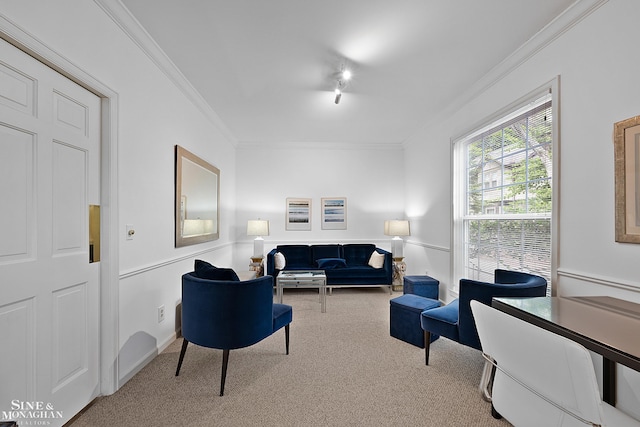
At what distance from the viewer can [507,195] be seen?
3.03m

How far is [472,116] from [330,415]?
11.3 ft

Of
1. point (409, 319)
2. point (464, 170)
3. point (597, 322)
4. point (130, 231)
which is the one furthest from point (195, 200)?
point (597, 322)

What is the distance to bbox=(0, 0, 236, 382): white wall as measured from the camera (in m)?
1.71

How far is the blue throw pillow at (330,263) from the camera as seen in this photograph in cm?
505

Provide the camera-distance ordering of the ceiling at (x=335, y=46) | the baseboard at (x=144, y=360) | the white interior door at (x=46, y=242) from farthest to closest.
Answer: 1. the baseboard at (x=144, y=360)
2. the ceiling at (x=335, y=46)
3. the white interior door at (x=46, y=242)

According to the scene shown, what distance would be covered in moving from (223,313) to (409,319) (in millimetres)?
1836

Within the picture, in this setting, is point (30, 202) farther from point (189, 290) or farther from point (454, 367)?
point (454, 367)

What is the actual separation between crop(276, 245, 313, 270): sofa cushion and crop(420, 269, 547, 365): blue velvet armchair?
3.05 meters

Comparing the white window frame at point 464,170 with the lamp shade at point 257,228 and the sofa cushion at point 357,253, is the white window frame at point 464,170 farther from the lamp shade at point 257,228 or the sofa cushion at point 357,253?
the lamp shade at point 257,228

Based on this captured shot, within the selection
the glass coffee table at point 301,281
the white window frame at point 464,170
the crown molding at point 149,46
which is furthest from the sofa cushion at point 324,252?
the crown molding at point 149,46

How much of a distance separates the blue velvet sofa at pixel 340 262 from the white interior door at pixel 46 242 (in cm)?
315

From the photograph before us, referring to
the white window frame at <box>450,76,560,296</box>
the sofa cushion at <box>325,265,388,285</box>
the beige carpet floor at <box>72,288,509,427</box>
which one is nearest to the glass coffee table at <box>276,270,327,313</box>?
the beige carpet floor at <box>72,288,509,427</box>

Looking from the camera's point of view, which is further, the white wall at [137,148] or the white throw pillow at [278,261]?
the white throw pillow at [278,261]

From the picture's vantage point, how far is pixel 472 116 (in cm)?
349
